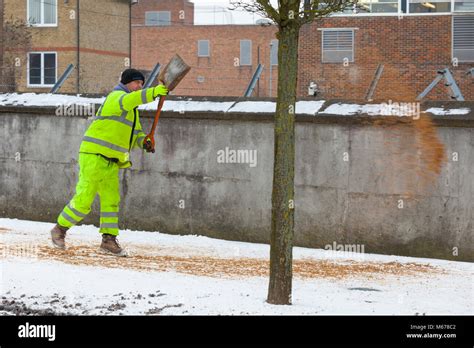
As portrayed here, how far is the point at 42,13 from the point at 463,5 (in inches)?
822

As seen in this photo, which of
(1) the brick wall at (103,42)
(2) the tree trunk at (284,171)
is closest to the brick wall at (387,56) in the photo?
(1) the brick wall at (103,42)

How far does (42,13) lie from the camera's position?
4059 cm

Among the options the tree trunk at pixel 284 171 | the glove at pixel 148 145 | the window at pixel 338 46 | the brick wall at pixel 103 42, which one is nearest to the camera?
the tree trunk at pixel 284 171

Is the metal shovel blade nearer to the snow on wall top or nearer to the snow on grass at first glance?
the snow on wall top

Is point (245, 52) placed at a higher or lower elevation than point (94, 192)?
higher

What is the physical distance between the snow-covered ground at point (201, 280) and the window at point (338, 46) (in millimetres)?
20134

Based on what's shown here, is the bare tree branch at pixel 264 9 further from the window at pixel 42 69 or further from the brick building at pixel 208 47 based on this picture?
the brick building at pixel 208 47

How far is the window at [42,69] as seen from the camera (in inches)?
1563

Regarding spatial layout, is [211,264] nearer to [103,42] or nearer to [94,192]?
[94,192]

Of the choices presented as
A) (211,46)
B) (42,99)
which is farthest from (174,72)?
(211,46)
